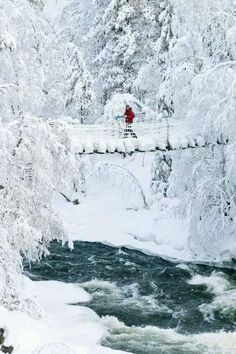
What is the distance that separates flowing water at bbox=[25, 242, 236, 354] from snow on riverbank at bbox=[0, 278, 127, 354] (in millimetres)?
336

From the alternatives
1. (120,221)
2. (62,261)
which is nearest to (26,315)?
(62,261)

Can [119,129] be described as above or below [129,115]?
below

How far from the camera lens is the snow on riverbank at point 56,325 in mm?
8591

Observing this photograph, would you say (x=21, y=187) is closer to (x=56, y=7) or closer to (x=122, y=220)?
(x=122, y=220)

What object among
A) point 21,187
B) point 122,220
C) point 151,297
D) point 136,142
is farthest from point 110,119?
point 21,187

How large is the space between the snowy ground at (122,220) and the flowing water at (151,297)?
0.63m

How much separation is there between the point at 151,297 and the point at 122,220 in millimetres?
6462

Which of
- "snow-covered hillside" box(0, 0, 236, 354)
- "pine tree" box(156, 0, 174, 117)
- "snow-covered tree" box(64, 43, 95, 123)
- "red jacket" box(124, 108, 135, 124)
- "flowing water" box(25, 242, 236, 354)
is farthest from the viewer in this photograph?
"snow-covered tree" box(64, 43, 95, 123)

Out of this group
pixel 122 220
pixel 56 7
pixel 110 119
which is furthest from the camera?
pixel 56 7

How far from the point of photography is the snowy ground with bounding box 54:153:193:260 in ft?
56.7

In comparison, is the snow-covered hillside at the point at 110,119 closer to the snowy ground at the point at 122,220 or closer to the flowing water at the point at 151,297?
the snowy ground at the point at 122,220

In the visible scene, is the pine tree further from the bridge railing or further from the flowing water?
the flowing water

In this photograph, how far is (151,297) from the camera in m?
13.5

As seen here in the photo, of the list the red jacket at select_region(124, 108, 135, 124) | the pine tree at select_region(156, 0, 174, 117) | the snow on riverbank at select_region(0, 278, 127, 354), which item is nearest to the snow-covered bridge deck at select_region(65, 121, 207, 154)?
the red jacket at select_region(124, 108, 135, 124)
